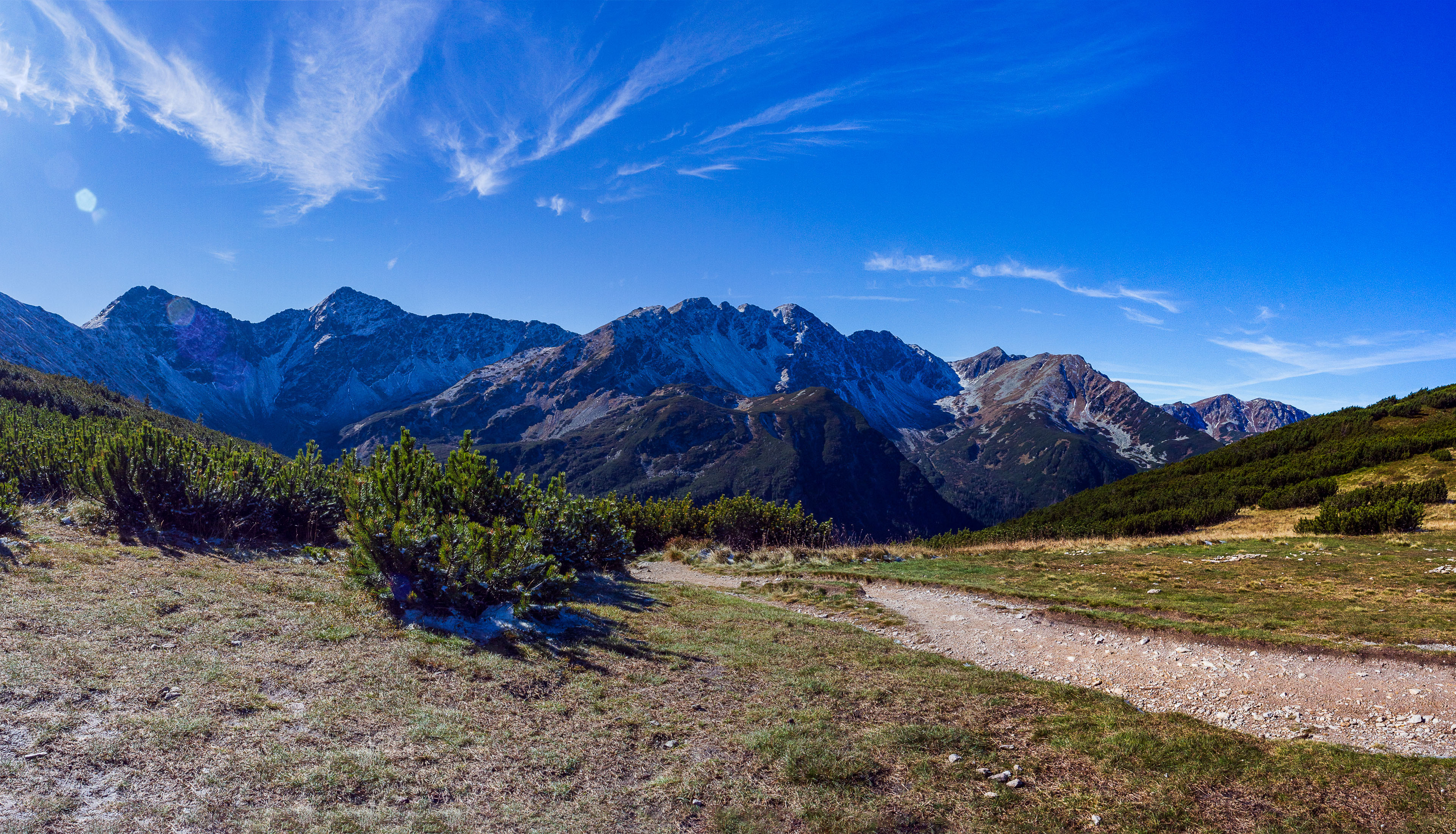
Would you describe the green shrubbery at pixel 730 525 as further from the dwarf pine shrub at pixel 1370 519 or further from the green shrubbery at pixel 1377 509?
the green shrubbery at pixel 1377 509

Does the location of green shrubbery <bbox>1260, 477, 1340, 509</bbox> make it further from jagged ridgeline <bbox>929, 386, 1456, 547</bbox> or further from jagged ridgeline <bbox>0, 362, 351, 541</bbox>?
jagged ridgeline <bbox>0, 362, 351, 541</bbox>

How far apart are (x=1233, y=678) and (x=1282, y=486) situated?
3404cm

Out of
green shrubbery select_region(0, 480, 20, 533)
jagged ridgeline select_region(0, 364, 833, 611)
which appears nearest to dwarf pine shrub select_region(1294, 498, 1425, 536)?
jagged ridgeline select_region(0, 364, 833, 611)

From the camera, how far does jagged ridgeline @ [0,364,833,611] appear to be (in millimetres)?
11375

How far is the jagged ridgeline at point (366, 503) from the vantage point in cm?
1138

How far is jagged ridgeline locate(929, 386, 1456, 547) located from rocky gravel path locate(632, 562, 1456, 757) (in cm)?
1942

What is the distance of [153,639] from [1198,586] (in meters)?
24.3

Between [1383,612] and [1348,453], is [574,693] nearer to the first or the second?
[1383,612]

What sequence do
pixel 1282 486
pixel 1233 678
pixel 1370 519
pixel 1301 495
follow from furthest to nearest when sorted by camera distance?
pixel 1282 486 < pixel 1301 495 < pixel 1370 519 < pixel 1233 678

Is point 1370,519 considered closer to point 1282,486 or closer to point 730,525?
point 1282,486

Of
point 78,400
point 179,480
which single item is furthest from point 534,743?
point 78,400

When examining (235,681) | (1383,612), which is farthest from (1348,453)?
(235,681)

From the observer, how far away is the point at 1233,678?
34.0ft

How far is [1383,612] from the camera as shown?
42.8 ft
